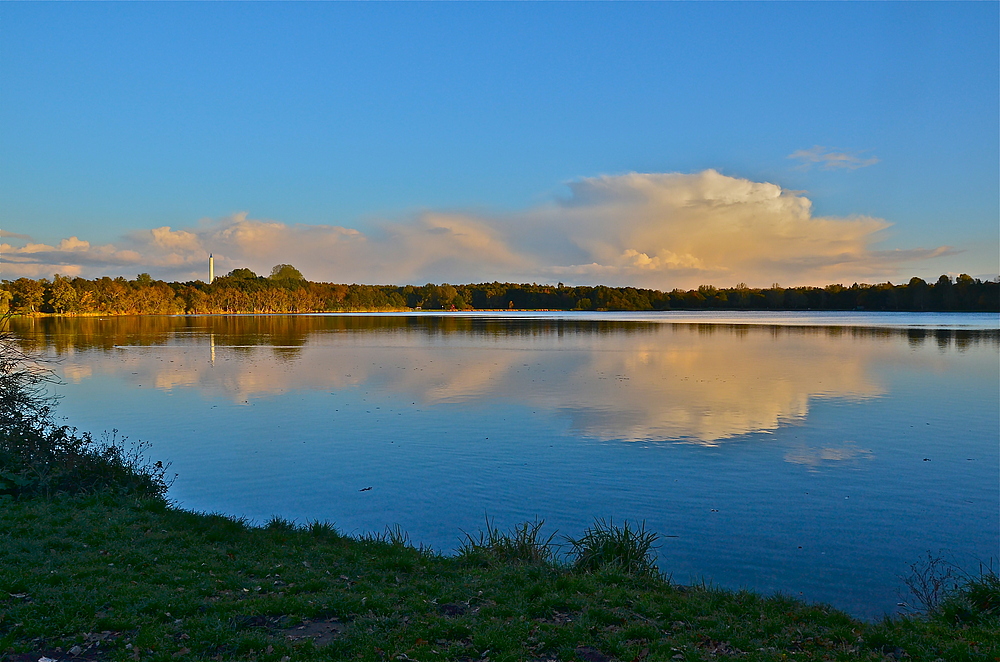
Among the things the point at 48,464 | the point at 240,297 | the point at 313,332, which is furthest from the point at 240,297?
the point at 48,464

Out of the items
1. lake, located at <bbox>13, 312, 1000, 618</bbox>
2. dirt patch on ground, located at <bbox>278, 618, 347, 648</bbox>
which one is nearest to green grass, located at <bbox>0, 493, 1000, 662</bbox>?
dirt patch on ground, located at <bbox>278, 618, 347, 648</bbox>

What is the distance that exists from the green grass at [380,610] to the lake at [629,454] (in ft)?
4.40

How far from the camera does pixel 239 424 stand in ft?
60.2

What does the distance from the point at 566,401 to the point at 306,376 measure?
13.1m

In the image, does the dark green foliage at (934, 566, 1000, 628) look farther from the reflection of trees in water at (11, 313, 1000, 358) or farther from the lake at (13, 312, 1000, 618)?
A: the reflection of trees in water at (11, 313, 1000, 358)

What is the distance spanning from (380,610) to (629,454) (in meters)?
9.21

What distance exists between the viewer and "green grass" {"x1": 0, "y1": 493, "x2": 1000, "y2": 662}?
5.64 m

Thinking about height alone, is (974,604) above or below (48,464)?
below

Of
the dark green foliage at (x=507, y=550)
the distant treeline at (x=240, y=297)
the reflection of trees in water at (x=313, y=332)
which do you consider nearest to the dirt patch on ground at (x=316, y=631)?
the dark green foliage at (x=507, y=550)

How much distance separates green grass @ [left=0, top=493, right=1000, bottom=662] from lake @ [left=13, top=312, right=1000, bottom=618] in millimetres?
1341

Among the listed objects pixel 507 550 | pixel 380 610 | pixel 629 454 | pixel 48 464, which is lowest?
pixel 629 454

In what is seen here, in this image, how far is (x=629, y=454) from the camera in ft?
48.2

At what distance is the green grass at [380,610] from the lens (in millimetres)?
5645

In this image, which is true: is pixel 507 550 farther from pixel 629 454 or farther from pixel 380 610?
pixel 629 454
